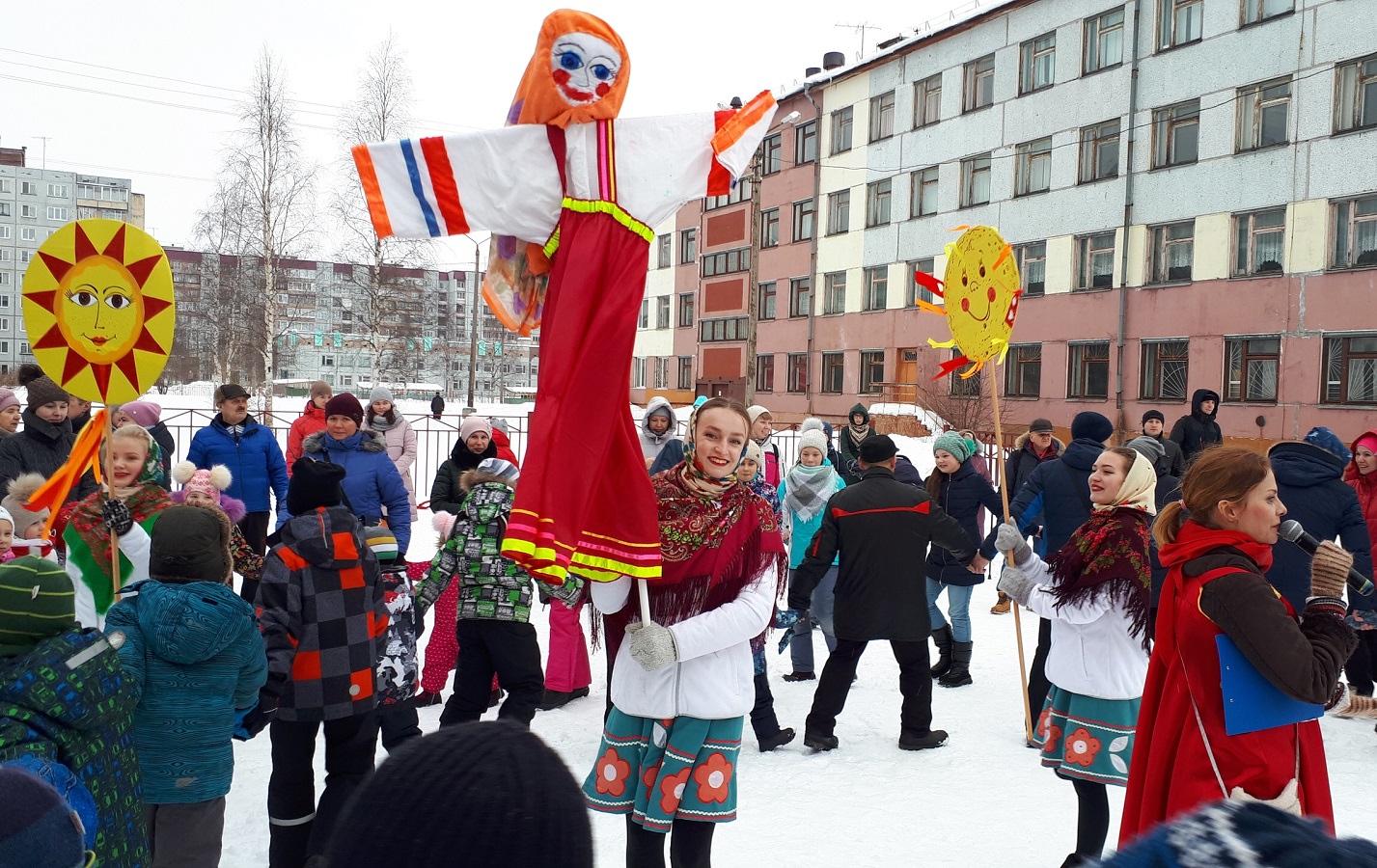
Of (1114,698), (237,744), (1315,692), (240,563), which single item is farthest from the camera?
(237,744)

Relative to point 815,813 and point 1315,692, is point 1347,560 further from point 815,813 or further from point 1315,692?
point 815,813

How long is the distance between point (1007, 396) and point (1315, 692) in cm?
2824

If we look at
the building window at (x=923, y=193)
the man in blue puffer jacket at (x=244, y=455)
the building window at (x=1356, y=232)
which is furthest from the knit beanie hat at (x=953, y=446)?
the building window at (x=923, y=193)

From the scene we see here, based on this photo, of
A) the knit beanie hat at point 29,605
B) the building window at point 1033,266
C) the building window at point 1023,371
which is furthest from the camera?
the building window at point 1023,371

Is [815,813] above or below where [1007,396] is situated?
below

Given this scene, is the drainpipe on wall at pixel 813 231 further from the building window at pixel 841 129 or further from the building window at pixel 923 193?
the building window at pixel 923 193

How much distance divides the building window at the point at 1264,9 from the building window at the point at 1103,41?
3.35m

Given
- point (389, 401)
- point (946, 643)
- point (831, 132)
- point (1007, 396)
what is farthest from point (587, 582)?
point (831, 132)

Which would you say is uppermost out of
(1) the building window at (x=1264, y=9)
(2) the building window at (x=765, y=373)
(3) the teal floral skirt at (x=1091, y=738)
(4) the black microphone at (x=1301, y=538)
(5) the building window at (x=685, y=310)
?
(1) the building window at (x=1264, y=9)

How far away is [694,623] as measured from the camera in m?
3.16

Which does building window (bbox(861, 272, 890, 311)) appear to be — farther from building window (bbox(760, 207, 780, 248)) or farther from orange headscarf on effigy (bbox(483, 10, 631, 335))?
orange headscarf on effigy (bbox(483, 10, 631, 335))

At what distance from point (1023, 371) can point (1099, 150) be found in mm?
6445

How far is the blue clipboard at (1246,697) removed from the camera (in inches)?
110

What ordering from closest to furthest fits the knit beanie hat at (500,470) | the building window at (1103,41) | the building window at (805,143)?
the knit beanie hat at (500,470) → the building window at (1103,41) → the building window at (805,143)
